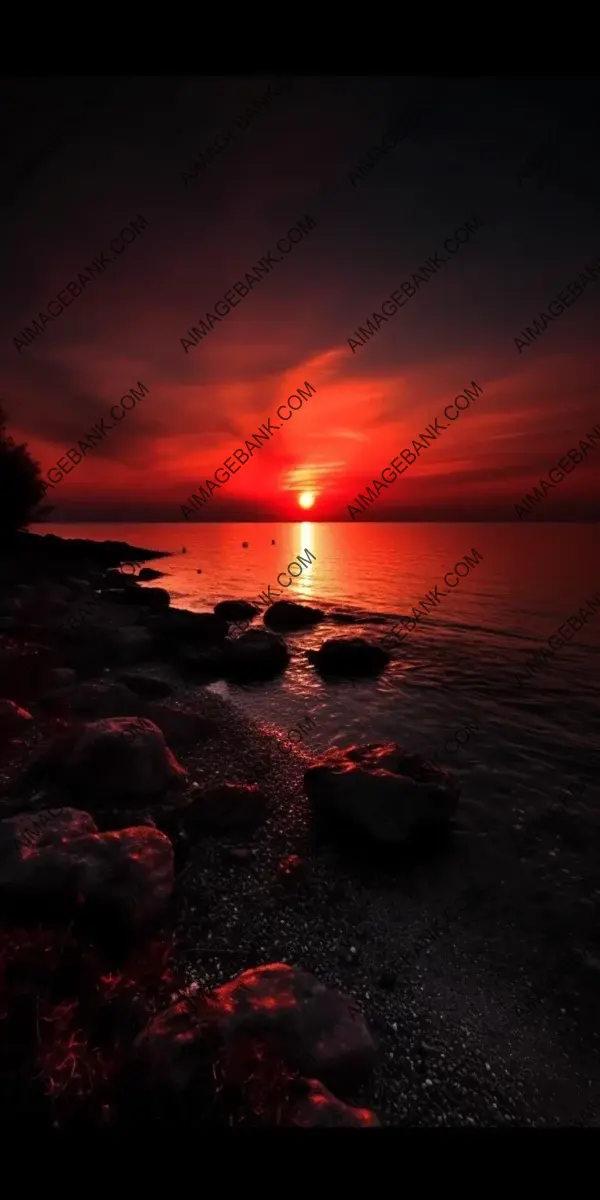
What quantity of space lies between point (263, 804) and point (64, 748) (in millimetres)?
4310

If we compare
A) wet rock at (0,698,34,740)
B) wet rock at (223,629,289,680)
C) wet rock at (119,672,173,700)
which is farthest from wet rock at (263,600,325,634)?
wet rock at (0,698,34,740)

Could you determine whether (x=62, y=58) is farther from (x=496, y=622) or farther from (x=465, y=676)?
(x=496, y=622)

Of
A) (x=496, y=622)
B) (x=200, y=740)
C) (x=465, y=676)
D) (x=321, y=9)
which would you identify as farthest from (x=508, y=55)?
(x=496, y=622)

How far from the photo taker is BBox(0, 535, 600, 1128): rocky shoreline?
377 cm

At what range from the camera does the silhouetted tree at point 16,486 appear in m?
48.7

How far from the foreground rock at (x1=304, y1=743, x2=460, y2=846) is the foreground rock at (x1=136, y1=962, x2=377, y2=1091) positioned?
3604 millimetres

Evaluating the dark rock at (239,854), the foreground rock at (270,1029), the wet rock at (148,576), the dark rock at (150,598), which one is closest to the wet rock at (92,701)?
the dark rock at (239,854)

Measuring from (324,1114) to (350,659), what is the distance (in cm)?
1720

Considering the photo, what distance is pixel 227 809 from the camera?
879 centimetres

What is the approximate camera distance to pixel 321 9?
237 cm

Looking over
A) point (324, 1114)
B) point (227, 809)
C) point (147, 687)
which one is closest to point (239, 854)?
point (227, 809)

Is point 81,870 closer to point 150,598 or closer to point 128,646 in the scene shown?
point 128,646

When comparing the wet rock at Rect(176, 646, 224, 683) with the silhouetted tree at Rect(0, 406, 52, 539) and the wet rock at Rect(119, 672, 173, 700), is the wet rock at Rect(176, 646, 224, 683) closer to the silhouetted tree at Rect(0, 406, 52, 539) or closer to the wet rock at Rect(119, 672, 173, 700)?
the wet rock at Rect(119, 672, 173, 700)

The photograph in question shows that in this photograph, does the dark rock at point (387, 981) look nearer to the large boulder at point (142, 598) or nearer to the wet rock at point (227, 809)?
the wet rock at point (227, 809)
